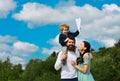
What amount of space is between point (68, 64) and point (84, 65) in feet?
1.40

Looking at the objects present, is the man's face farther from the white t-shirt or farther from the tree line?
the tree line

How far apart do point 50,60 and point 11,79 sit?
1040 cm

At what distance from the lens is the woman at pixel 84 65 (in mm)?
12195

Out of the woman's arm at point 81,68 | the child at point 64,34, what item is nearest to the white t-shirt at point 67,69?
the woman's arm at point 81,68

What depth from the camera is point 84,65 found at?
484 inches

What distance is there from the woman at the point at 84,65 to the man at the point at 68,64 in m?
0.13

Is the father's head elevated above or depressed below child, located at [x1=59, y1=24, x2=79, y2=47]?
below

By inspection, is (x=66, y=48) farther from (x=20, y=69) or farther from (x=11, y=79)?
(x=20, y=69)

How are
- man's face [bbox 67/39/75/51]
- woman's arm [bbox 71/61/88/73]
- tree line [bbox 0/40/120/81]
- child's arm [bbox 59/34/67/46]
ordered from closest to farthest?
woman's arm [bbox 71/61/88/73] → man's face [bbox 67/39/75/51] → child's arm [bbox 59/34/67/46] → tree line [bbox 0/40/120/81]

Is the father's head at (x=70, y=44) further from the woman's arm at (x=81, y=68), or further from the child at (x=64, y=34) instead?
the woman's arm at (x=81, y=68)

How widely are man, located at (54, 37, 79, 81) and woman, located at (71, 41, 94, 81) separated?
5.1 inches

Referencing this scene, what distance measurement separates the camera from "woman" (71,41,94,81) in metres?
12.2

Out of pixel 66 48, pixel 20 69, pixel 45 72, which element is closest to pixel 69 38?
pixel 66 48

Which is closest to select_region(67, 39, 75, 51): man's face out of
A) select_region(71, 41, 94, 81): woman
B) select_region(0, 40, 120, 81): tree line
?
select_region(71, 41, 94, 81): woman
